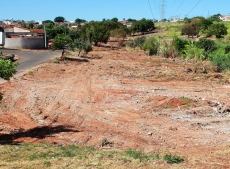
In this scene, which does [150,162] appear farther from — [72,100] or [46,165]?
[72,100]

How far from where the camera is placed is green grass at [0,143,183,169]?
805cm

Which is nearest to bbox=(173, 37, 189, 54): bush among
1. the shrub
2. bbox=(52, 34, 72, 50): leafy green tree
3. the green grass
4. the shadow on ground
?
the shrub

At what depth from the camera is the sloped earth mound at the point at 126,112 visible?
1170 centimetres

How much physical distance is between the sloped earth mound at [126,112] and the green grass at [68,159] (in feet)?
3.48

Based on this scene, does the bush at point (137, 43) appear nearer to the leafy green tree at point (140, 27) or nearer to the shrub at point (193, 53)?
the shrub at point (193, 53)

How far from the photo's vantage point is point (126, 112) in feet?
51.8

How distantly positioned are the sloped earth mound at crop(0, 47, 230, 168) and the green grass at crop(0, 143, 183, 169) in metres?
1.06

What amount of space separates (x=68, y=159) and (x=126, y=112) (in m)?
7.46

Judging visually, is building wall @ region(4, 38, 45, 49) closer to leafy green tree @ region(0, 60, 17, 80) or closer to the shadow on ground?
the shadow on ground

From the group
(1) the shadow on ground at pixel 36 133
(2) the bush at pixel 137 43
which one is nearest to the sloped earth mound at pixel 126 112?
(1) the shadow on ground at pixel 36 133

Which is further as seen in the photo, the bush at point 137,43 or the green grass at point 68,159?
the bush at point 137,43

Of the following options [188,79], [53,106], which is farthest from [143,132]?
[188,79]

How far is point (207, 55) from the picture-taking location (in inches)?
1471

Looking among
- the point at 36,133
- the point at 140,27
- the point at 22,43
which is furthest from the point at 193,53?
the point at 140,27
